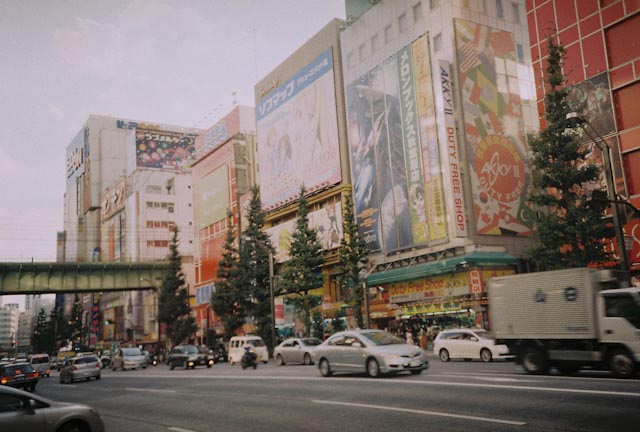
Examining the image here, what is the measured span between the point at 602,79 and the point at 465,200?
11.6 m

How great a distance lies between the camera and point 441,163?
40906mm

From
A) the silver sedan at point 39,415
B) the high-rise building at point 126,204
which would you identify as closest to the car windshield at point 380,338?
the silver sedan at point 39,415

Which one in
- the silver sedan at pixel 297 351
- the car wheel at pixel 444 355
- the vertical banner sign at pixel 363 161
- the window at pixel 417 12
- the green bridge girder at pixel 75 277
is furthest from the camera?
the green bridge girder at pixel 75 277

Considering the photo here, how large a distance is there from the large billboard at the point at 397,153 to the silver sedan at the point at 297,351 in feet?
44.7

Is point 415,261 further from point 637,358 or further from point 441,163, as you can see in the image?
point 637,358

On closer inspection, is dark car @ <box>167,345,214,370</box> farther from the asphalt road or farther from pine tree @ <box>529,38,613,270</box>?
pine tree @ <box>529,38,613,270</box>

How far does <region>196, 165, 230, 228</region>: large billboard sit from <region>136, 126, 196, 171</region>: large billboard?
152ft

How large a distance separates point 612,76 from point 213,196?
57108 millimetres

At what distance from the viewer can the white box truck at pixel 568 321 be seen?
14.6m

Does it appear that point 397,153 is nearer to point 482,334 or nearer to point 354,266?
point 354,266

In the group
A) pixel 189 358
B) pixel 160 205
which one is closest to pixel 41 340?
pixel 160 205

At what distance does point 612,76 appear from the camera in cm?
3316

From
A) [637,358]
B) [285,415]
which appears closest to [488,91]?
[637,358]

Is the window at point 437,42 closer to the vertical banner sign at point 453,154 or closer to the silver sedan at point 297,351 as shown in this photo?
the vertical banner sign at point 453,154
